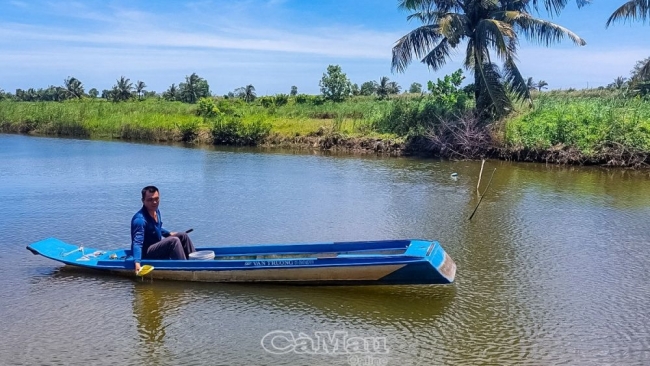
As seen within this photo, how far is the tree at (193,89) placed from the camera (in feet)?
189

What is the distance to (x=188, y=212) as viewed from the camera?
12758 millimetres

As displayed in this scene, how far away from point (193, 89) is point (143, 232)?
52.1 meters

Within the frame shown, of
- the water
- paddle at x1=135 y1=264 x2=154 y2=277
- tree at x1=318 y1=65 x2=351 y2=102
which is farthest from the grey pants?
tree at x1=318 y1=65 x2=351 y2=102

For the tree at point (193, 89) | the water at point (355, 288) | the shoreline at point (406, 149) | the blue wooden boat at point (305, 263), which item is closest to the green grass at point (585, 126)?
the shoreline at point (406, 149)

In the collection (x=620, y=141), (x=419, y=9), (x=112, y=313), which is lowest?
(x=112, y=313)

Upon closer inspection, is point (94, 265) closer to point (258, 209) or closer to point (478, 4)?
point (258, 209)

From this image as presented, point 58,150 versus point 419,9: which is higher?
point 419,9

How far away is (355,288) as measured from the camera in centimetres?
754

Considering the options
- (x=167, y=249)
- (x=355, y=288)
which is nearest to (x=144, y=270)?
(x=167, y=249)

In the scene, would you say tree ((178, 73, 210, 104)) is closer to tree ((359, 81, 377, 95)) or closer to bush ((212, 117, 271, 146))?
tree ((359, 81, 377, 95))

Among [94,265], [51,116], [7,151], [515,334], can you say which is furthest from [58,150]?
[515,334]

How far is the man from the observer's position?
7.59 metres

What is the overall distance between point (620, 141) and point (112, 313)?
1809 cm

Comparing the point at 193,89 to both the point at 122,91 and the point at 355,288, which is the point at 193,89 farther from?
the point at 355,288
